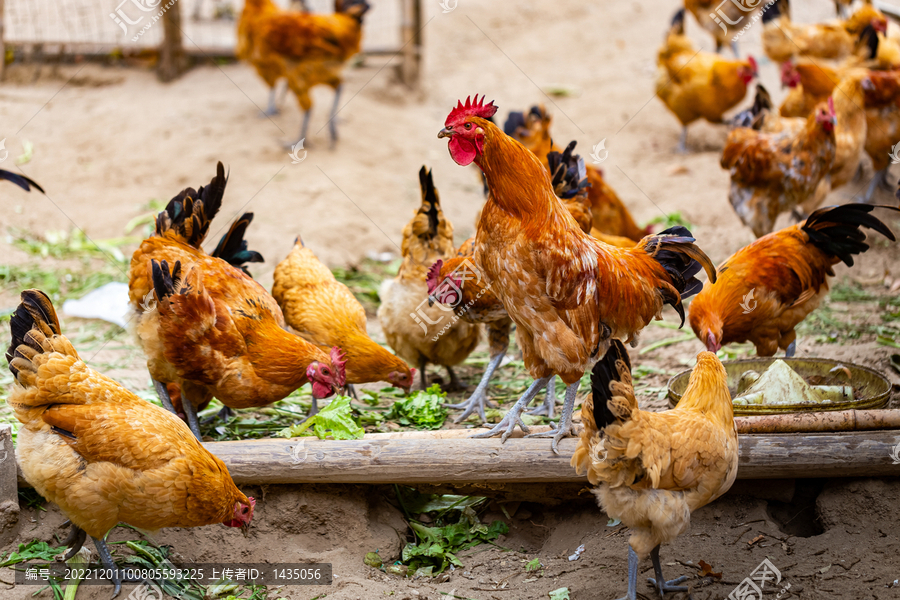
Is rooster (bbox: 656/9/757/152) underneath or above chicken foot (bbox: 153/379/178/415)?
above

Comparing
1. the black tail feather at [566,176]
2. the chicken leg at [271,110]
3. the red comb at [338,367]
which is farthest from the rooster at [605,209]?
the chicken leg at [271,110]

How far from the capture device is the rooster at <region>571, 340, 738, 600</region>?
3.12 m

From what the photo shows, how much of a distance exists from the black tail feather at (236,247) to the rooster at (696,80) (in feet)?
24.3

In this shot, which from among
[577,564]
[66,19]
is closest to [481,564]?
[577,564]

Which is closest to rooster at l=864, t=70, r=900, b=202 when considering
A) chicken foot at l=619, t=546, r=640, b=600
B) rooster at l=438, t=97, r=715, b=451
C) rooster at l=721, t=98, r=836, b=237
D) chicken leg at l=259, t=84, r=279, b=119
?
rooster at l=721, t=98, r=836, b=237

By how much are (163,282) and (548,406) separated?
2.71m

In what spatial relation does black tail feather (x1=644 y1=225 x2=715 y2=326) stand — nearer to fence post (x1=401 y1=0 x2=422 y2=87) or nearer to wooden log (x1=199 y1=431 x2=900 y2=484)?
wooden log (x1=199 y1=431 x2=900 y2=484)

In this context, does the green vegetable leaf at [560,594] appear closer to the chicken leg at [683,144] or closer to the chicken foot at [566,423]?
the chicken foot at [566,423]

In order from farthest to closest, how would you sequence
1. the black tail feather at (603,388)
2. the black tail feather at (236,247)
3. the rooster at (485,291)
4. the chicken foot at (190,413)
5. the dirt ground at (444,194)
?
1. the black tail feather at (236,247)
2. the rooster at (485,291)
3. the chicken foot at (190,413)
4. the dirt ground at (444,194)
5. the black tail feather at (603,388)

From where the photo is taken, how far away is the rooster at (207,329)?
4312 millimetres

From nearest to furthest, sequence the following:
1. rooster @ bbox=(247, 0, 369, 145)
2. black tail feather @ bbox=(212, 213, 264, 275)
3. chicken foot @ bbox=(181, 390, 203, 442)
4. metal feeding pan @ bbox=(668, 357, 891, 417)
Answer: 1. metal feeding pan @ bbox=(668, 357, 891, 417)
2. chicken foot @ bbox=(181, 390, 203, 442)
3. black tail feather @ bbox=(212, 213, 264, 275)
4. rooster @ bbox=(247, 0, 369, 145)

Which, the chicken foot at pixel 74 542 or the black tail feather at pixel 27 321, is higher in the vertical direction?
the black tail feather at pixel 27 321

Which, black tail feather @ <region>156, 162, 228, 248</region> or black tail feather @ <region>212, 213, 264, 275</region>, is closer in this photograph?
black tail feather @ <region>156, 162, 228, 248</region>

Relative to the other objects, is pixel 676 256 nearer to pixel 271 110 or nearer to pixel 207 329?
pixel 207 329
